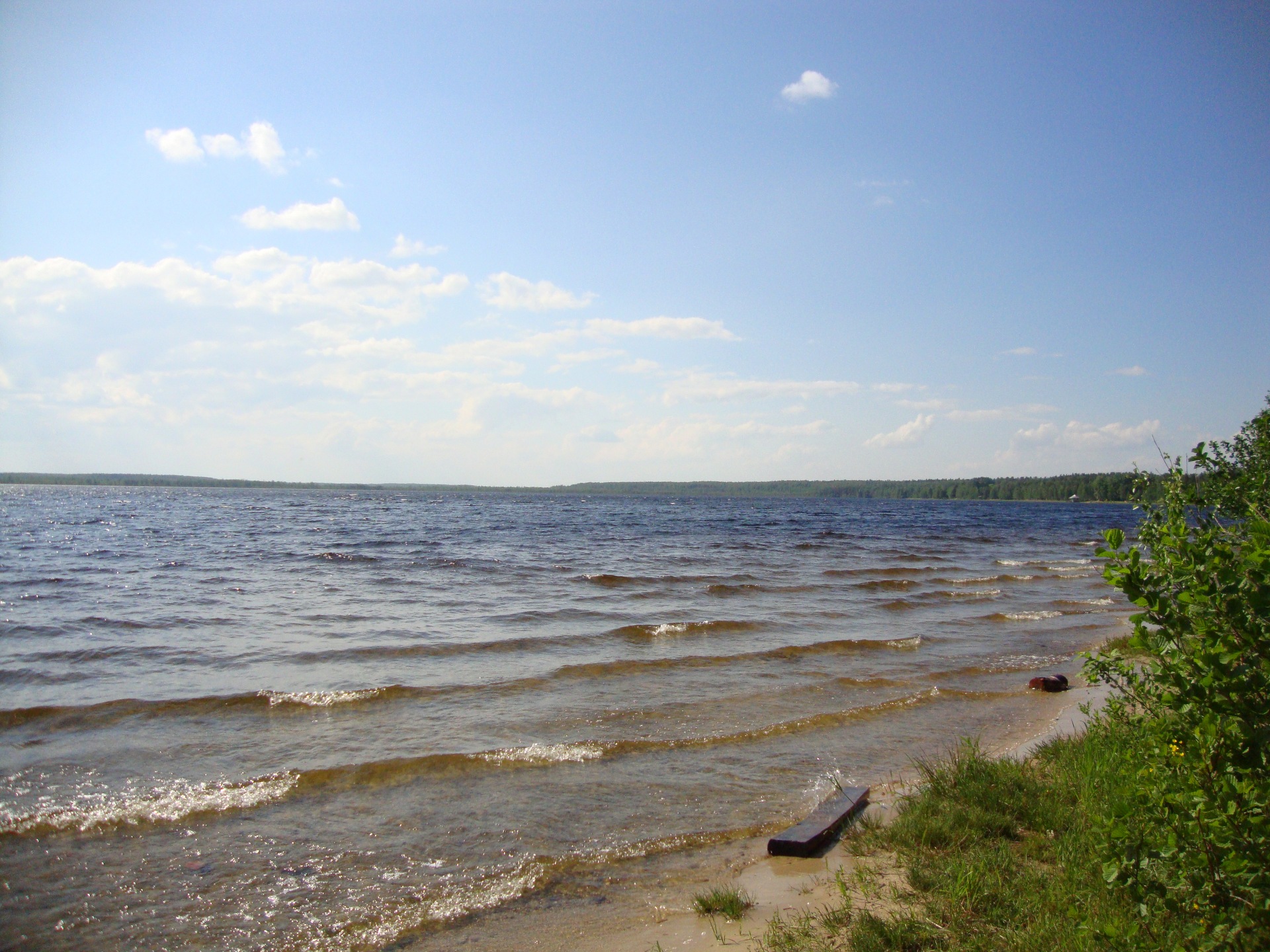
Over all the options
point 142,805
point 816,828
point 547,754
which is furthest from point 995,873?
point 142,805

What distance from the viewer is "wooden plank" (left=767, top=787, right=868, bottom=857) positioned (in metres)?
5.43

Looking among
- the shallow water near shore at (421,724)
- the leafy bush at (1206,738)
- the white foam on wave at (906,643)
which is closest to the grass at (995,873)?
the leafy bush at (1206,738)

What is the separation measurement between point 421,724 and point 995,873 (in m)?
6.67

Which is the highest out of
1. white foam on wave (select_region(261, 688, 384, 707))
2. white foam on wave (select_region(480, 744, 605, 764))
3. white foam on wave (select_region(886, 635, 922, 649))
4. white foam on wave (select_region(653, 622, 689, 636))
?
white foam on wave (select_region(261, 688, 384, 707))

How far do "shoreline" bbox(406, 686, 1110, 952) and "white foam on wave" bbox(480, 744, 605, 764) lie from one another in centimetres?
232

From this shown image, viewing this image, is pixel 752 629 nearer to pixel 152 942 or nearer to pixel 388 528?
pixel 152 942

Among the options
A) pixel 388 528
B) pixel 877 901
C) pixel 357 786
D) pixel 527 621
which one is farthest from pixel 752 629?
pixel 388 528

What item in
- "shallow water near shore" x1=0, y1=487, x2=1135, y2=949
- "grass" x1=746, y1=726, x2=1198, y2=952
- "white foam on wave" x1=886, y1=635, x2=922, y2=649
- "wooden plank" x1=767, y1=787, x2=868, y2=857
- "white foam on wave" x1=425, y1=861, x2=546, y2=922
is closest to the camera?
"grass" x1=746, y1=726, x2=1198, y2=952

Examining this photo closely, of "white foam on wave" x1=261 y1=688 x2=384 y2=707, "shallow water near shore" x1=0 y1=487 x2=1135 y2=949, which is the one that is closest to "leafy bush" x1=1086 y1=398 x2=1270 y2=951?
"shallow water near shore" x1=0 y1=487 x2=1135 y2=949

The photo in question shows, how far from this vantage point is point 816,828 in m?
5.59

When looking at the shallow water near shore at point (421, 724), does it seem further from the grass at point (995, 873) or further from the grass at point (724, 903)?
the grass at point (995, 873)

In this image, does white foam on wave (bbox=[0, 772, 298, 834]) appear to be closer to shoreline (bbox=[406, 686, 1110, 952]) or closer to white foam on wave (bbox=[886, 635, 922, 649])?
shoreline (bbox=[406, 686, 1110, 952])

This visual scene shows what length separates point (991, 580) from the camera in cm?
2502

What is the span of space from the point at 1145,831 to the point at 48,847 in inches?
303
